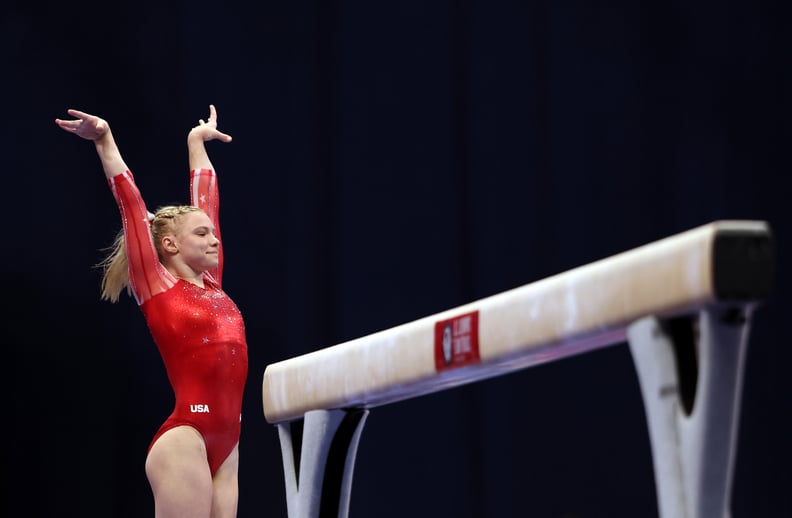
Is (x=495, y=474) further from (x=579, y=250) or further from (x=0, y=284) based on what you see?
(x=0, y=284)

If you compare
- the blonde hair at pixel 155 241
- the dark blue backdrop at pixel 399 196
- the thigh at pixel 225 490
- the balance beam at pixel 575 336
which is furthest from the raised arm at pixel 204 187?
the dark blue backdrop at pixel 399 196

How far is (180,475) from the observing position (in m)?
2.96

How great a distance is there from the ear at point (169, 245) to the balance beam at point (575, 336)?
2.55ft

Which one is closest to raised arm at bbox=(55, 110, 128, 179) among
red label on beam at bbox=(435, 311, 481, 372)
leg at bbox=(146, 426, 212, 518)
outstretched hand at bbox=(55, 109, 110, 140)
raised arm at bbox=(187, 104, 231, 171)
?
outstretched hand at bbox=(55, 109, 110, 140)

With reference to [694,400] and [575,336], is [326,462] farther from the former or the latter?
[694,400]

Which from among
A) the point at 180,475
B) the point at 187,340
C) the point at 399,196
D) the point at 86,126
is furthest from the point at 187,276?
the point at 399,196

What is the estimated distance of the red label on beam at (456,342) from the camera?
2.12 meters

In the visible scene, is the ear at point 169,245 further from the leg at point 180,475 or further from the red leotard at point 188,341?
the leg at point 180,475

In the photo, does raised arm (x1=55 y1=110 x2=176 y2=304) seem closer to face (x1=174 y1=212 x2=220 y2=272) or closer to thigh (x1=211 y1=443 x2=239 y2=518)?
face (x1=174 y1=212 x2=220 y2=272)

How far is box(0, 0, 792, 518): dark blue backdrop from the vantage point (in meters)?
4.57

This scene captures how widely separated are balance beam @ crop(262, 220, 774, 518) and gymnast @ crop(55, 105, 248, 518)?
0.43 meters

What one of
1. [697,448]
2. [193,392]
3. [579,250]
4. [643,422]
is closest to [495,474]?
[643,422]

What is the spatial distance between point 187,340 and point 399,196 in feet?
7.30

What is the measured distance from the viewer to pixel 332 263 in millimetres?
4984
